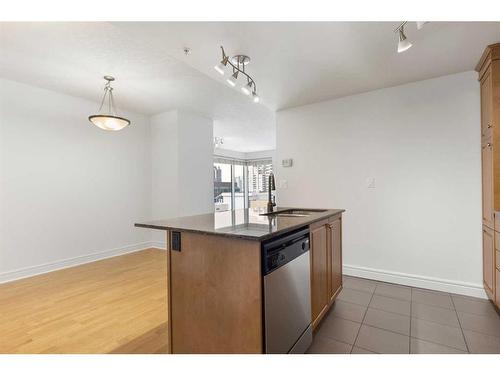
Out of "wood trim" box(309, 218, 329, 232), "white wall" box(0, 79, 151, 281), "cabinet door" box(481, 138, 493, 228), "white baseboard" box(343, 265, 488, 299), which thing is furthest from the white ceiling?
"white baseboard" box(343, 265, 488, 299)

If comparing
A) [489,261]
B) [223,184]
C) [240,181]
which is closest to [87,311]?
[489,261]

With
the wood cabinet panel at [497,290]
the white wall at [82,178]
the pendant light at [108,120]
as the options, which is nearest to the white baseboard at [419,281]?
the wood cabinet panel at [497,290]

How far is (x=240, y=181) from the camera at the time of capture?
8.91 m

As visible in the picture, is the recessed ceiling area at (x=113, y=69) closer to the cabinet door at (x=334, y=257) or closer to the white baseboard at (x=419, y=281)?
Answer: the cabinet door at (x=334, y=257)

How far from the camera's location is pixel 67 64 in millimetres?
2826

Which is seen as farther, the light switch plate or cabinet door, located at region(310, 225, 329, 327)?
the light switch plate

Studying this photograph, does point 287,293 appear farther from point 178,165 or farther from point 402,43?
point 178,165

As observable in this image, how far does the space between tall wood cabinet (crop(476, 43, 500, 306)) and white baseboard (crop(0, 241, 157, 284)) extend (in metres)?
4.70

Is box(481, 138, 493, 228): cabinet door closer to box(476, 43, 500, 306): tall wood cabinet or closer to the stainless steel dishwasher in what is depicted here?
box(476, 43, 500, 306): tall wood cabinet

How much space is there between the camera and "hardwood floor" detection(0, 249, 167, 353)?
1893 millimetres

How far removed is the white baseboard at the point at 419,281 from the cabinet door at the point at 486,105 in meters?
1.53

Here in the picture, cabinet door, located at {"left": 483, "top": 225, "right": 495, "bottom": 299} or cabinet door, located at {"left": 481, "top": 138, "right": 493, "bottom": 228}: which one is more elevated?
cabinet door, located at {"left": 481, "top": 138, "right": 493, "bottom": 228}

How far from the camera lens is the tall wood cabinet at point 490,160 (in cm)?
226
